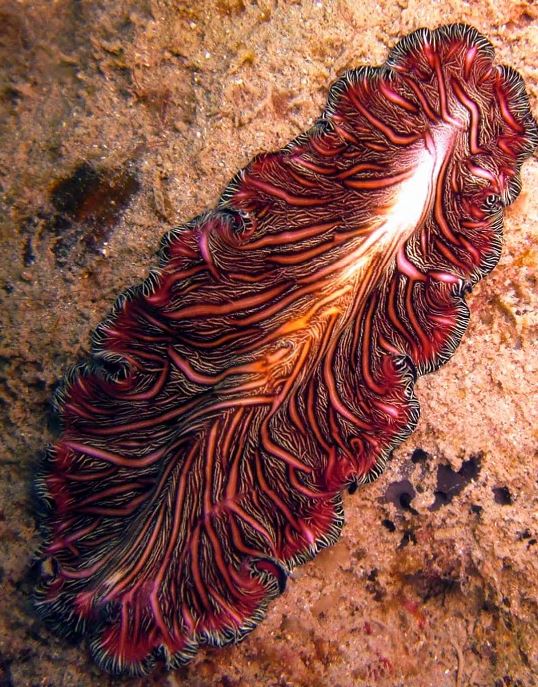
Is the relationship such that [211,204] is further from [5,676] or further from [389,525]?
[5,676]

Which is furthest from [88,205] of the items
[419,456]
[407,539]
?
[407,539]

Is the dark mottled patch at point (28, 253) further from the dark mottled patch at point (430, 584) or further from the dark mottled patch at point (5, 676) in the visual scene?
the dark mottled patch at point (430, 584)

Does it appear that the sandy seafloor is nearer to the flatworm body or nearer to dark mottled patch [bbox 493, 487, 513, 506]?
dark mottled patch [bbox 493, 487, 513, 506]

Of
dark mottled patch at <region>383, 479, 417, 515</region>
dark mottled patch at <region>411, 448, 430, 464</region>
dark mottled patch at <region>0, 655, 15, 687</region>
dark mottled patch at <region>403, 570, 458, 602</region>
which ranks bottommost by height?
dark mottled patch at <region>0, 655, 15, 687</region>

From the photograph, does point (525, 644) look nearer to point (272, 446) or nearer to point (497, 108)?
point (272, 446)

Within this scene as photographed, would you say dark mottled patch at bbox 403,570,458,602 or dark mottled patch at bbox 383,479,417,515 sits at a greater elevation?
dark mottled patch at bbox 383,479,417,515


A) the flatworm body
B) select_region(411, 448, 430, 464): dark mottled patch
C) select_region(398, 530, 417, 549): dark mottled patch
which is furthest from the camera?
select_region(398, 530, 417, 549): dark mottled patch

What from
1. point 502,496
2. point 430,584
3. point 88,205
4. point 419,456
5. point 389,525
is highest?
point 502,496

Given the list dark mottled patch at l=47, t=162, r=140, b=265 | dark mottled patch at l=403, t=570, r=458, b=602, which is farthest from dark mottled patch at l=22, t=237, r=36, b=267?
dark mottled patch at l=403, t=570, r=458, b=602
